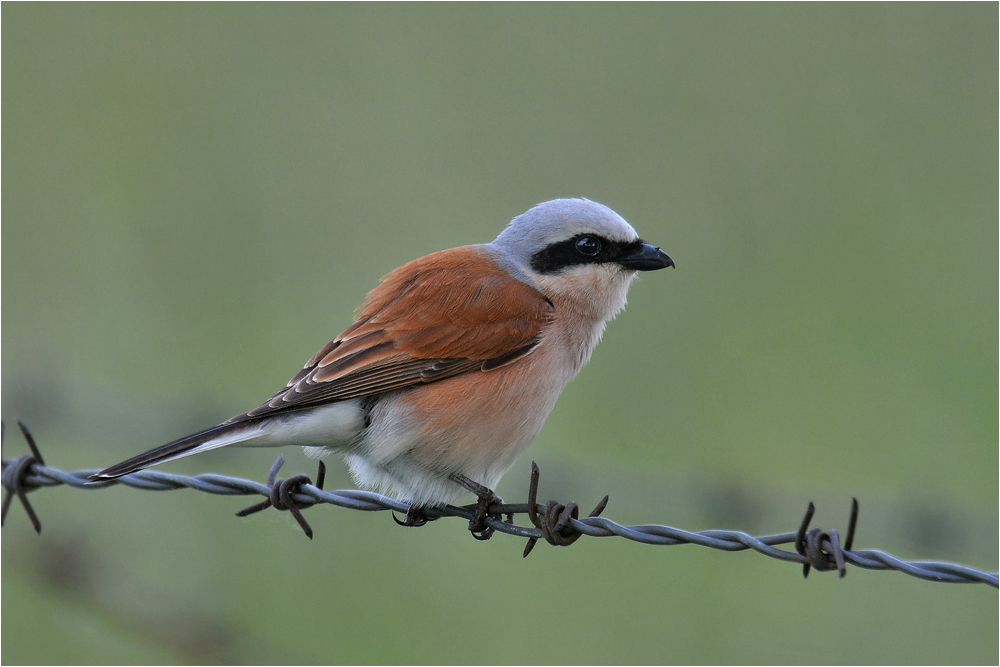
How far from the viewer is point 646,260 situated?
3699 millimetres

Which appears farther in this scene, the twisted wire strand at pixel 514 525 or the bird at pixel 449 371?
the bird at pixel 449 371

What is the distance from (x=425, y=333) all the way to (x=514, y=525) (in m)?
0.82

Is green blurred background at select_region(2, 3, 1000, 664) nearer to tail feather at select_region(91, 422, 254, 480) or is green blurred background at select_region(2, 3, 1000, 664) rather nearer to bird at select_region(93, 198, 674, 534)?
bird at select_region(93, 198, 674, 534)

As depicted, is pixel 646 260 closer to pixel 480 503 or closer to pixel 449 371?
pixel 449 371

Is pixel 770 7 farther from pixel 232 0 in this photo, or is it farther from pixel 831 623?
pixel 831 623

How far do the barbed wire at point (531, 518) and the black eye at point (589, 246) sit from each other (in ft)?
3.78

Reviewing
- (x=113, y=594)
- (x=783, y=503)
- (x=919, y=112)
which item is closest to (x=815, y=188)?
(x=919, y=112)

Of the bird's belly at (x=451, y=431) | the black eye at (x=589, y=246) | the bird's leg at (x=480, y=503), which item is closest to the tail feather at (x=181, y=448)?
the bird's belly at (x=451, y=431)

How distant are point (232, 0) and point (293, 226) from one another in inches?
85.1

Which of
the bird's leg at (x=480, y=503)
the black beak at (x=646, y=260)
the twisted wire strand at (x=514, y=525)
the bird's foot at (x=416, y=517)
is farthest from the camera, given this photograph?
the black beak at (x=646, y=260)

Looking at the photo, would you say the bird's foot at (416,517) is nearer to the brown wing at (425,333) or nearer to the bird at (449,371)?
the bird at (449,371)

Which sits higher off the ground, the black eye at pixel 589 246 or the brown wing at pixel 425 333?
the black eye at pixel 589 246

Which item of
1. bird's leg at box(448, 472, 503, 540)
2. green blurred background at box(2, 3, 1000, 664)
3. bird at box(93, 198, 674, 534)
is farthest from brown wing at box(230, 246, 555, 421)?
green blurred background at box(2, 3, 1000, 664)

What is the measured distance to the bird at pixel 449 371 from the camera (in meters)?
3.16
